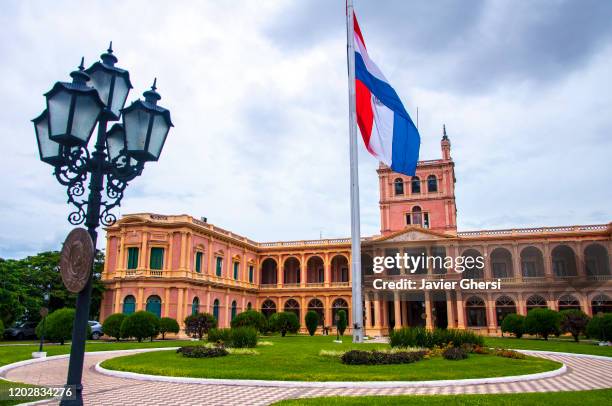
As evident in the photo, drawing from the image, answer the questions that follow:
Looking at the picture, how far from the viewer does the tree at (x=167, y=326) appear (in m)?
34.9

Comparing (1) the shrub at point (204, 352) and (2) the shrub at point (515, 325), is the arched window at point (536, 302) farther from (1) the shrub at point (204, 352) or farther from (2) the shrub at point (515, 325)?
(1) the shrub at point (204, 352)

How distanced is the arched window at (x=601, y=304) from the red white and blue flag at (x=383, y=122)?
38.3 meters

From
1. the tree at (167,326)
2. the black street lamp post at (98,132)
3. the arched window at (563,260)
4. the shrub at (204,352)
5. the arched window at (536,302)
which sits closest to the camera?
the black street lamp post at (98,132)

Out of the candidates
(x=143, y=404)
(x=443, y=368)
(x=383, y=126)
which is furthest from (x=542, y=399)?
(x=383, y=126)

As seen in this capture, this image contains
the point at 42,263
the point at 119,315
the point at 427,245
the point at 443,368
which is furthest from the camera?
the point at 427,245

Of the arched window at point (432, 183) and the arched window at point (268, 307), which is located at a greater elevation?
the arched window at point (432, 183)

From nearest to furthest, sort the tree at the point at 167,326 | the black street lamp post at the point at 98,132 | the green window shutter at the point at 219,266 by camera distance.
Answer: the black street lamp post at the point at 98,132 → the tree at the point at 167,326 → the green window shutter at the point at 219,266

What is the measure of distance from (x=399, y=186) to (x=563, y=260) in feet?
59.9

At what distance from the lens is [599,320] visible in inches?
1149

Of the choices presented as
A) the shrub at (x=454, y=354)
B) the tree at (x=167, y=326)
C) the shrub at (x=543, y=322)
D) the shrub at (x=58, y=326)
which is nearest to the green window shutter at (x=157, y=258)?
the tree at (x=167, y=326)

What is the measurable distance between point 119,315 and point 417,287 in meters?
28.7

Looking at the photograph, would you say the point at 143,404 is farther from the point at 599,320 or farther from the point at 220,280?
the point at 220,280

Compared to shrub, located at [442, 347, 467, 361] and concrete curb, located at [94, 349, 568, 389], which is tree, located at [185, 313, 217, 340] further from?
shrub, located at [442, 347, 467, 361]

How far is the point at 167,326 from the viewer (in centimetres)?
3531
